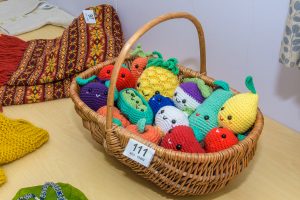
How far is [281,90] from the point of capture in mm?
1093

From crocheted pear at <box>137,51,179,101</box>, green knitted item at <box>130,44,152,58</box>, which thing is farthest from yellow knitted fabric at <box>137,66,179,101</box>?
green knitted item at <box>130,44,152,58</box>

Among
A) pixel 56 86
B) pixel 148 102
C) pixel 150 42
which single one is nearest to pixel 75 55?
pixel 56 86

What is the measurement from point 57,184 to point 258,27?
672 mm

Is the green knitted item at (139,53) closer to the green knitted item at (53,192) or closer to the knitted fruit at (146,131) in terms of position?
the knitted fruit at (146,131)

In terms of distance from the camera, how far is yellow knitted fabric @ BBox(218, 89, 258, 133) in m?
0.88

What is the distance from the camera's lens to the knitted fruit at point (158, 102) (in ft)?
3.23

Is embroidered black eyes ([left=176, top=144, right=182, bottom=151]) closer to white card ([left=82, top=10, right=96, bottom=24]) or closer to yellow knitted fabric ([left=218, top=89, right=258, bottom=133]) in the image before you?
yellow knitted fabric ([left=218, top=89, right=258, bottom=133])

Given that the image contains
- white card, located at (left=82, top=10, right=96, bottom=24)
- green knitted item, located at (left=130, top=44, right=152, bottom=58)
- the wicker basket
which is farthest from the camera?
white card, located at (left=82, top=10, right=96, bottom=24)

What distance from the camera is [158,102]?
99cm

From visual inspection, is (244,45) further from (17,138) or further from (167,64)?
(17,138)

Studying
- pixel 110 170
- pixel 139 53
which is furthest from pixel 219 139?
pixel 139 53

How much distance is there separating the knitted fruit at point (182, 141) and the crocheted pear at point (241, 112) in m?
0.09

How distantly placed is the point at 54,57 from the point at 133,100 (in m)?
0.52

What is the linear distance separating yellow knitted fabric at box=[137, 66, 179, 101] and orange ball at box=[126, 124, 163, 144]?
150mm
